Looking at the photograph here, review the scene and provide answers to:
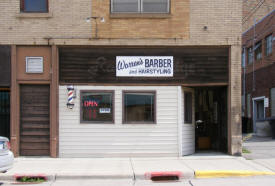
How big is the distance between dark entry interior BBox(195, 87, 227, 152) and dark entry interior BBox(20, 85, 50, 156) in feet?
17.7

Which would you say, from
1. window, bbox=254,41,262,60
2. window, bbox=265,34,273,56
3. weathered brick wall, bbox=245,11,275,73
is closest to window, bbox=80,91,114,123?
weathered brick wall, bbox=245,11,275,73

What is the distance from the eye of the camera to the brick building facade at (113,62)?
36.8ft

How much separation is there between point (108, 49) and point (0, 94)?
163 inches

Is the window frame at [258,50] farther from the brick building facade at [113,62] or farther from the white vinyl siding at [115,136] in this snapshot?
the white vinyl siding at [115,136]

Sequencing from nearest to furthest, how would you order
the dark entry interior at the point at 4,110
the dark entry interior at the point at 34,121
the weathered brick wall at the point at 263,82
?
the dark entry interior at the point at 34,121
the dark entry interior at the point at 4,110
the weathered brick wall at the point at 263,82

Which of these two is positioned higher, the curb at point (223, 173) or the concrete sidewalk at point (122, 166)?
the concrete sidewalk at point (122, 166)

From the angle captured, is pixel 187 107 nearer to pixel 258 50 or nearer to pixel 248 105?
pixel 258 50

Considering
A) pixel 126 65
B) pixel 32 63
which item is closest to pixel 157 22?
pixel 126 65

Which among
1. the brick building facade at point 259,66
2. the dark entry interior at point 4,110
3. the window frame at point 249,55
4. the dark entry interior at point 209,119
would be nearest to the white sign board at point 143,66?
the dark entry interior at point 209,119

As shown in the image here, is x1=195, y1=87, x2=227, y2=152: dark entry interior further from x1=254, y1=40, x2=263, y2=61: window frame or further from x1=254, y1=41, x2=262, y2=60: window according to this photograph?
x1=254, y1=41, x2=262, y2=60: window

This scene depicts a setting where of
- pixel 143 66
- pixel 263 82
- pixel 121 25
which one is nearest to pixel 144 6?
pixel 121 25

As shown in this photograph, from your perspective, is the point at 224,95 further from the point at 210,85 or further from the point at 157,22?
the point at 157,22

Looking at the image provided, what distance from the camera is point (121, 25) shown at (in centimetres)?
1131

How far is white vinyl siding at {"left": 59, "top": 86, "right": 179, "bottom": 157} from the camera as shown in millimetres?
11227
